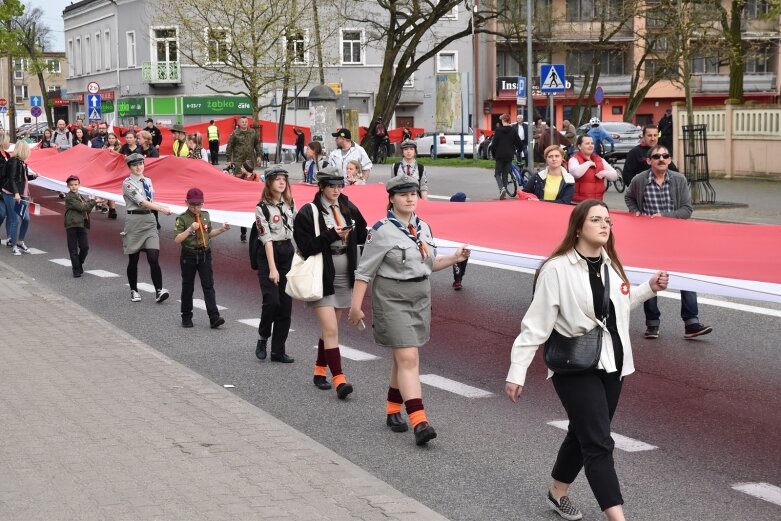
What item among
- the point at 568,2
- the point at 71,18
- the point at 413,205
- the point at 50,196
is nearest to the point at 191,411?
the point at 413,205

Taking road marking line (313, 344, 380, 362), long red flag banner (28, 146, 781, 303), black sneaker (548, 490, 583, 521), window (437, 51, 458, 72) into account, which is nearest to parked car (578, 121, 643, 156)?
long red flag banner (28, 146, 781, 303)

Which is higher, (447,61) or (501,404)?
(447,61)

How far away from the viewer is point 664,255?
10.6 m

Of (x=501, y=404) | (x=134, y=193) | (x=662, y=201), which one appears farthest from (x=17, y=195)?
(x=501, y=404)

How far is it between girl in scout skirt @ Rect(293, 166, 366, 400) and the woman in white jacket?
3.51 m

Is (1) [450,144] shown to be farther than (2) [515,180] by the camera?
Yes

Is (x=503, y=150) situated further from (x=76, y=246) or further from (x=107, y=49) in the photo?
(x=107, y=49)

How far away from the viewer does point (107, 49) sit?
78625mm

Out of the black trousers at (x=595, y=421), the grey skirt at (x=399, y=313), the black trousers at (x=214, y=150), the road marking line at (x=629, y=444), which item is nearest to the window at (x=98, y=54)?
the black trousers at (x=214, y=150)

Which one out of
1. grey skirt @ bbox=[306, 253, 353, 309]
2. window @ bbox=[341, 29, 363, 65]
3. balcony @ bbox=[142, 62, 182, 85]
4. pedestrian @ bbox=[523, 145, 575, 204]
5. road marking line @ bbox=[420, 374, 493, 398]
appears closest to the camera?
grey skirt @ bbox=[306, 253, 353, 309]

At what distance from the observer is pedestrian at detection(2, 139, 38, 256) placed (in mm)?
20156

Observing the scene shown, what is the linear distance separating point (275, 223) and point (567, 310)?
18.6 feet

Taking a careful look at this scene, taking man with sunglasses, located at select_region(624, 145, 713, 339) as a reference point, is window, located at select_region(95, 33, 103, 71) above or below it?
above

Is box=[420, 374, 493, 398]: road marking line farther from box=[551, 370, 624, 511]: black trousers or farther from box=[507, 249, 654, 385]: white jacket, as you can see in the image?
box=[507, 249, 654, 385]: white jacket
